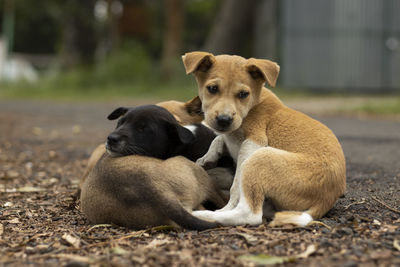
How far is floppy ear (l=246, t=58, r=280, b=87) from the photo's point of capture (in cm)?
461

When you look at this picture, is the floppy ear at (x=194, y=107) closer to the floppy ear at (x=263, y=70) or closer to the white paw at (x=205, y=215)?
the floppy ear at (x=263, y=70)

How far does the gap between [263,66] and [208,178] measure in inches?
46.0

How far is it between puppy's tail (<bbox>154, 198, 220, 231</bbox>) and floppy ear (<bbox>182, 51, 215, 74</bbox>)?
136 cm

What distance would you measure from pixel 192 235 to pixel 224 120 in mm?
1093

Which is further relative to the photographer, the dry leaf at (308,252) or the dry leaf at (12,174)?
the dry leaf at (12,174)

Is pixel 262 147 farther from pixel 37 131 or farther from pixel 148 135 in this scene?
pixel 37 131

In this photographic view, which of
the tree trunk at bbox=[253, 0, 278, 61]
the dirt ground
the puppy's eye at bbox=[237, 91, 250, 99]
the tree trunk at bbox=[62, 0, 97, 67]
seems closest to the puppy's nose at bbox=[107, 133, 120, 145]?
the dirt ground

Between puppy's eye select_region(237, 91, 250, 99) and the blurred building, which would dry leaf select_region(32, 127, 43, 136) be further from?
the blurred building

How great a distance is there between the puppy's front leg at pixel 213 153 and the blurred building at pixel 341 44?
15356 mm

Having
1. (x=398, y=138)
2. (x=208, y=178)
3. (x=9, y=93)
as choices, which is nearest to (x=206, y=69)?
(x=208, y=178)

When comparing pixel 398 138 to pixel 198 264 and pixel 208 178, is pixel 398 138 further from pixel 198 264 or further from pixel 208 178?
pixel 198 264

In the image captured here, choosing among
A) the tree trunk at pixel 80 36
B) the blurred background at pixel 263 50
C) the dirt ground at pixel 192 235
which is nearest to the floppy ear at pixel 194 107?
the dirt ground at pixel 192 235

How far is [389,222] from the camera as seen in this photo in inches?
167

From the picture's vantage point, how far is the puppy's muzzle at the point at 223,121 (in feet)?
14.6
